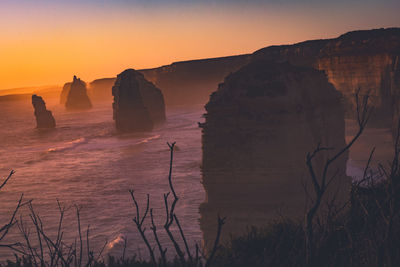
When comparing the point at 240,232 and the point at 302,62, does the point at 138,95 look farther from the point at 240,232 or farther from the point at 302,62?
the point at 240,232

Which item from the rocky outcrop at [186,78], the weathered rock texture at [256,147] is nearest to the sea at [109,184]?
the weathered rock texture at [256,147]

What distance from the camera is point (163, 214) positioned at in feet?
88.3

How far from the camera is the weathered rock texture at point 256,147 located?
17594 millimetres

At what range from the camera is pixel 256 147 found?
17.6 m

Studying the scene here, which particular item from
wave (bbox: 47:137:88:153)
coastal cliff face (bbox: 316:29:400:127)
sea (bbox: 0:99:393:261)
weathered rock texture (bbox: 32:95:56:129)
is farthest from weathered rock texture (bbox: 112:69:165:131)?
coastal cliff face (bbox: 316:29:400:127)

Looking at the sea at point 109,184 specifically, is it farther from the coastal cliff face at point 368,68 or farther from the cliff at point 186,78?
the cliff at point 186,78

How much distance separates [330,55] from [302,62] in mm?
30807

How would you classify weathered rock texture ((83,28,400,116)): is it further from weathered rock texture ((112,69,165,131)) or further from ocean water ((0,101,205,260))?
weathered rock texture ((112,69,165,131))

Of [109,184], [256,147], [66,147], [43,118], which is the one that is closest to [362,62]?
[109,184]

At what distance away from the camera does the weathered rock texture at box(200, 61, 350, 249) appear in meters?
17.6

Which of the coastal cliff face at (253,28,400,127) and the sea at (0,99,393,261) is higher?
the coastal cliff face at (253,28,400,127)

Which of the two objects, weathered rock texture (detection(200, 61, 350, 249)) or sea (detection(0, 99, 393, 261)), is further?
sea (detection(0, 99, 393, 261))

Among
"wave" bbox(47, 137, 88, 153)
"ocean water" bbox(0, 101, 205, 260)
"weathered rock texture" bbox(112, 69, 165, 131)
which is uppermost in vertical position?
"weathered rock texture" bbox(112, 69, 165, 131)

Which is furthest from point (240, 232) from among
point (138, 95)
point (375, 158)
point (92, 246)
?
point (138, 95)
